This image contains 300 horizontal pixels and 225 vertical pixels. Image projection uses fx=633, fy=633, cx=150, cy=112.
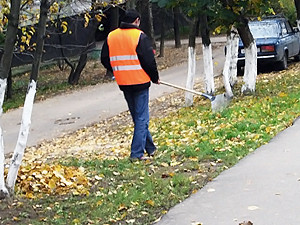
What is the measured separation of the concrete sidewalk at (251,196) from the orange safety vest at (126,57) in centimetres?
161

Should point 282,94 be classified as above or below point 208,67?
below

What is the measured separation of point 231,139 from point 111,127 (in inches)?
212

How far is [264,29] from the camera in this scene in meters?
18.8

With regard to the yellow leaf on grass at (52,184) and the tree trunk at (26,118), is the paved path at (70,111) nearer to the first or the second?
the yellow leaf on grass at (52,184)

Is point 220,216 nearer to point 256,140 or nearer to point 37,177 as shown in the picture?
point 37,177

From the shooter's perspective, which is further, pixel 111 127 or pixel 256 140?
pixel 111 127

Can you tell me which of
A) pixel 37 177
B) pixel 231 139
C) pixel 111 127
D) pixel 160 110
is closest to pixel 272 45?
pixel 160 110

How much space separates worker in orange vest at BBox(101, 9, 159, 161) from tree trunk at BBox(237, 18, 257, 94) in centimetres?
509

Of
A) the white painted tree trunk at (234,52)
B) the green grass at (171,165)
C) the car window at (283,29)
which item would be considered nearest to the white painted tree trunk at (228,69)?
the white painted tree trunk at (234,52)

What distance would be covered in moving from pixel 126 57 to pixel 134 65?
0.13 m

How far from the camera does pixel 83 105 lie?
57.9 ft

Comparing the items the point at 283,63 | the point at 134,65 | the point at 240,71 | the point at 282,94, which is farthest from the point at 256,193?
the point at 240,71

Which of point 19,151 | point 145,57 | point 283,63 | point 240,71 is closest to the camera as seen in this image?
point 19,151

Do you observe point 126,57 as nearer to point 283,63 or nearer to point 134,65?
point 134,65
